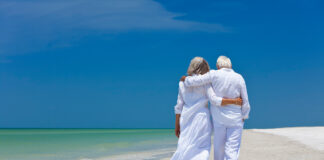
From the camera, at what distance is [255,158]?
8.22 meters

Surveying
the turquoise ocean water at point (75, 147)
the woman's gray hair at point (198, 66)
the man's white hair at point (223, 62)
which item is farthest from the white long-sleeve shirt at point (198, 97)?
the turquoise ocean water at point (75, 147)

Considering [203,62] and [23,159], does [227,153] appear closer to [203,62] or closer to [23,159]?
[203,62]

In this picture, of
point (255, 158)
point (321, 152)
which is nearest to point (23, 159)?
point (255, 158)

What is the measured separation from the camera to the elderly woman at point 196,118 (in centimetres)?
470

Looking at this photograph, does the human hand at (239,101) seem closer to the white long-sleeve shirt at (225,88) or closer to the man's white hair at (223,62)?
the white long-sleeve shirt at (225,88)

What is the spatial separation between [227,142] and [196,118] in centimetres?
50

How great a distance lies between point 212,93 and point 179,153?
88 centimetres

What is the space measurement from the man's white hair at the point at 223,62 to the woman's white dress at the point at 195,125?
35 centimetres

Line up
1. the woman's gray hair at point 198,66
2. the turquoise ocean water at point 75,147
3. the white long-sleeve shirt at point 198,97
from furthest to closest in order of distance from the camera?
the turquoise ocean water at point 75,147
the woman's gray hair at point 198,66
the white long-sleeve shirt at point 198,97

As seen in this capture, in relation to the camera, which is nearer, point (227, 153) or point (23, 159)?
point (227, 153)

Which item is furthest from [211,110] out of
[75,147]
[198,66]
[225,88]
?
[75,147]

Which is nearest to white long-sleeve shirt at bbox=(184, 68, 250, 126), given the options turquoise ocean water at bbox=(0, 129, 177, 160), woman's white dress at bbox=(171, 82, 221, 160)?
woman's white dress at bbox=(171, 82, 221, 160)

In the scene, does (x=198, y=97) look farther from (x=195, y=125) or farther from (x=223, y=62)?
(x=223, y=62)

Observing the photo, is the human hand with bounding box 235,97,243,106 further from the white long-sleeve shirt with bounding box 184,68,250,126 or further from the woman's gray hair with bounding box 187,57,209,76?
the woman's gray hair with bounding box 187,57,209,76
